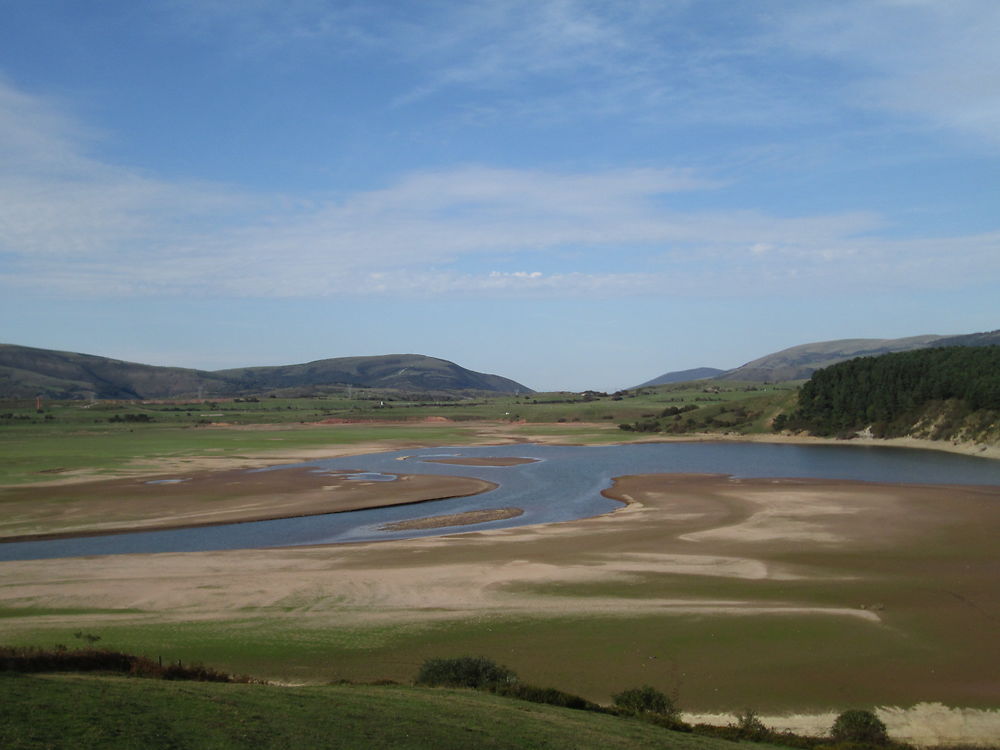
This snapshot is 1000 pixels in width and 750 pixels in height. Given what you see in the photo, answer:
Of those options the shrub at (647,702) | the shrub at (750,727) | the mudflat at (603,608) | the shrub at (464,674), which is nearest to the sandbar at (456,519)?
the mudflat at (603,608)

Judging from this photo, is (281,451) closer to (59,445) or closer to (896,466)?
(59,445)

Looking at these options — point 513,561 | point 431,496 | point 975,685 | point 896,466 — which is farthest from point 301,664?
point 896,466

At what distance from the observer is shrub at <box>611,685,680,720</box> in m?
14.8

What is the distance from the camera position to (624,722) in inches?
527

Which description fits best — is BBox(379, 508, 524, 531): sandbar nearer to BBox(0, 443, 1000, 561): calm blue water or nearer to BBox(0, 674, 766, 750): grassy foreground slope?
BBox(0, 443, 1000, 561): calm blue water

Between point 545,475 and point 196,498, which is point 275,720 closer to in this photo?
point 196,498

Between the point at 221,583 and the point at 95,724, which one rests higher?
the point at 95,724

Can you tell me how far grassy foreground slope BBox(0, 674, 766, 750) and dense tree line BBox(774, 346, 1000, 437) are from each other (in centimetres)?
7993

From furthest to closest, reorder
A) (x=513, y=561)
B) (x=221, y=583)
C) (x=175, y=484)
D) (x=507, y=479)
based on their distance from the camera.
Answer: (x=507, y=479) → (x=175, y=484) → (x=513, y=561) → (x=221, y=583)

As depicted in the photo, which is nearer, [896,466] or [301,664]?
[301,664]

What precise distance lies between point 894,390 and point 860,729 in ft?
287

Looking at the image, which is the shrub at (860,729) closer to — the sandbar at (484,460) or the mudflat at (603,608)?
the mudflat at (603,608)

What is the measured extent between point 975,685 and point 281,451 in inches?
2883

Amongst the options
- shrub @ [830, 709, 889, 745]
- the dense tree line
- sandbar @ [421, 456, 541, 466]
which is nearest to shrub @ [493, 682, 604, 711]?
shrub @ [830, 709, 889, 745]
